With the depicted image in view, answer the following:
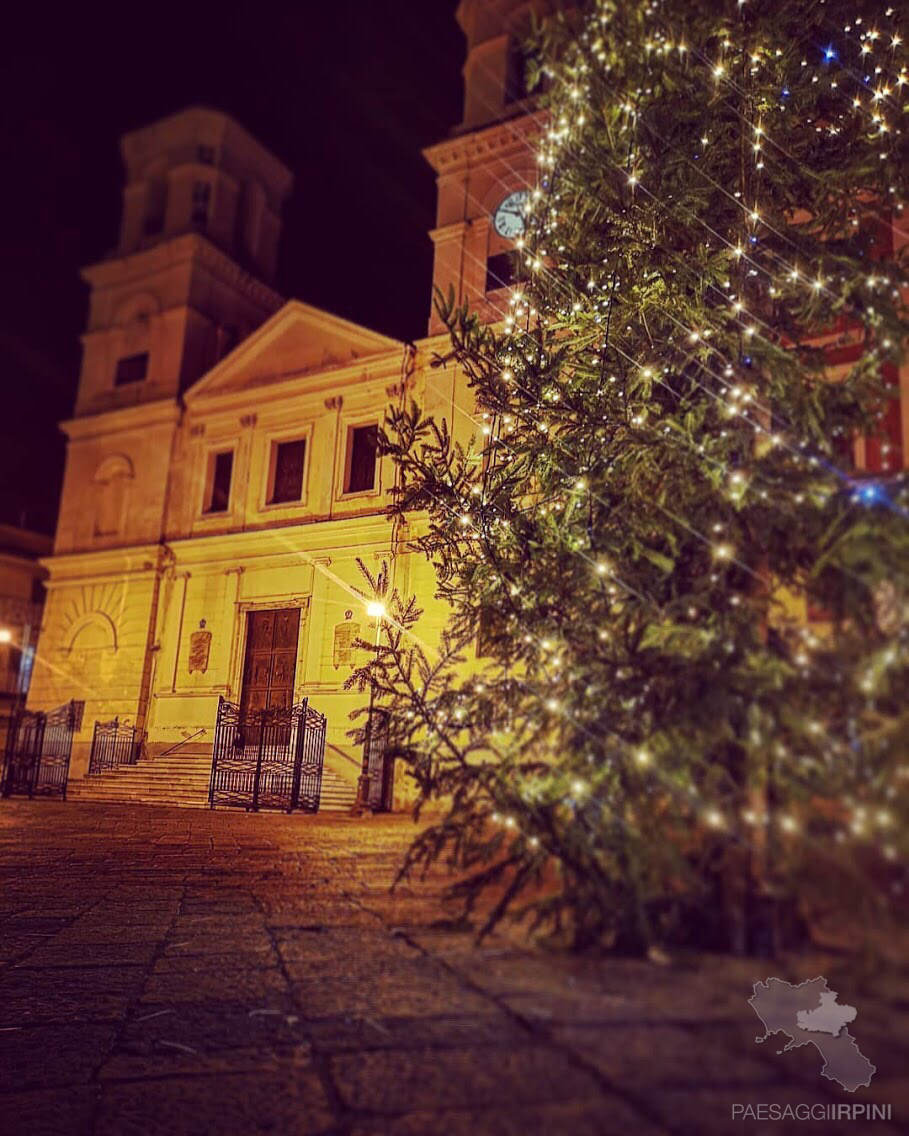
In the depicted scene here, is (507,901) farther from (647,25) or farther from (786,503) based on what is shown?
(647,25)

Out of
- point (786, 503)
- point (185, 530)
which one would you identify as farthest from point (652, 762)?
point (185, 530)

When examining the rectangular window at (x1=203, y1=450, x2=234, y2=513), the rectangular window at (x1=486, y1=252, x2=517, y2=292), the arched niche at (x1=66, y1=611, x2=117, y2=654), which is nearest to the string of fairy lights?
the rectangular window at (x1=486, y1=252, x2=517, y2=292)

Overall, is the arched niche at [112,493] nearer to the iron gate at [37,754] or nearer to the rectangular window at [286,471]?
the rectangular window at [286,471]

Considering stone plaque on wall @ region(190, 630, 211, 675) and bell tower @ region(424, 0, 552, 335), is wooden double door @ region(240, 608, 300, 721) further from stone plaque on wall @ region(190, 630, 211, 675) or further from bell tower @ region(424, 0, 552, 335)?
bell tower @ region(424, 0, 552, 335)

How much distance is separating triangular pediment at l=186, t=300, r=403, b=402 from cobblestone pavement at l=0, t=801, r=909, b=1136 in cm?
1517

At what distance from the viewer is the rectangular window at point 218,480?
65.9ft

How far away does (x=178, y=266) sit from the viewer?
21594 millimetres

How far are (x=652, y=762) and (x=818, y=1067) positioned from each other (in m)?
1.22

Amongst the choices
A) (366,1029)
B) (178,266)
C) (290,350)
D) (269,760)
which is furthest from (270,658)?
(366,1029)

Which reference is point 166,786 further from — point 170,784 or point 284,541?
point 284,541

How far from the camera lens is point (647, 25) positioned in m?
5.20

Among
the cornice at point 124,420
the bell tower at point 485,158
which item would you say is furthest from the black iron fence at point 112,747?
the bell tower at point 485,158

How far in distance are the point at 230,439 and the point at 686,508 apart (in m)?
17.9

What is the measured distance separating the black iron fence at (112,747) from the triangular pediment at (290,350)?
27.6 ft
